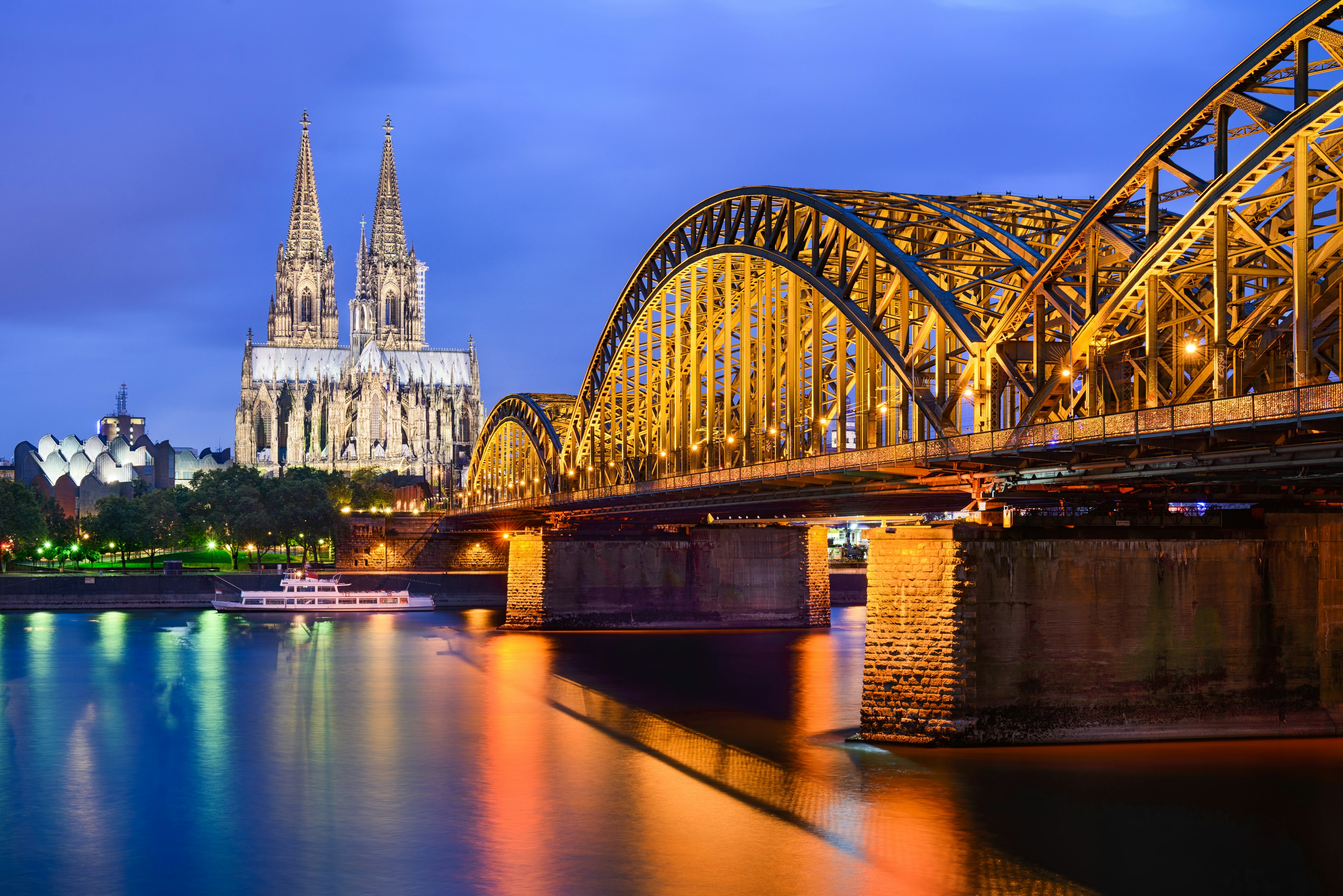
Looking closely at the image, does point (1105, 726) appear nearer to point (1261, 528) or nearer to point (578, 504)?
point (1261, 528)

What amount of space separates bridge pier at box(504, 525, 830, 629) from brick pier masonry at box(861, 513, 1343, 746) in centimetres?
4930

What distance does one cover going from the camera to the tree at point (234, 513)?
144250 millimetres

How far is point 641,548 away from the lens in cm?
9088

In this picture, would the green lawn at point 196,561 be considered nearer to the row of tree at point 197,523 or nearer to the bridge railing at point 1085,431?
the row of tree at point 197,523

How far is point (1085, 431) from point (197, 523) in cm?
13907

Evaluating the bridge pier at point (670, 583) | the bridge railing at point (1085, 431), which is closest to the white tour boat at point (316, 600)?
the bridge pier at point (670, 583)

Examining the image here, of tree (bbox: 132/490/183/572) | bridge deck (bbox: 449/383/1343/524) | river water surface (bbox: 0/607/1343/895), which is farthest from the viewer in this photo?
tree (bbox: 132/490/183/572)

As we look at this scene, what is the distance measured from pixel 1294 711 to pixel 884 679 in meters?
11.6

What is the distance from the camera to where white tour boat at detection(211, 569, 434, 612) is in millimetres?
115062

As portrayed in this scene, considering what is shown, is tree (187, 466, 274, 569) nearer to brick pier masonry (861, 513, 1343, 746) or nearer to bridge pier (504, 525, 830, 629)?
bridge pier (504, 525, 830, 629)

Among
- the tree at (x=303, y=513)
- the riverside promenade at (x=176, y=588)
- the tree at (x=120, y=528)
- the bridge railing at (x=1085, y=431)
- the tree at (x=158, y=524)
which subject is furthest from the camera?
the tree at (x=158, y=524)

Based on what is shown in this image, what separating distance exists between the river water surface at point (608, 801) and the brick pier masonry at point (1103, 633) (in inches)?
39.9

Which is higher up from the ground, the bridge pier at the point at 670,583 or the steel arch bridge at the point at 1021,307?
the steel arch bridge at the point at 1021,307

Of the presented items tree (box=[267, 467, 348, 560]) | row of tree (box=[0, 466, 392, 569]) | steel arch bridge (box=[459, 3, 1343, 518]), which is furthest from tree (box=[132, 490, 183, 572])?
steel arch bridge (box=[459, 3, 1343, 518])
